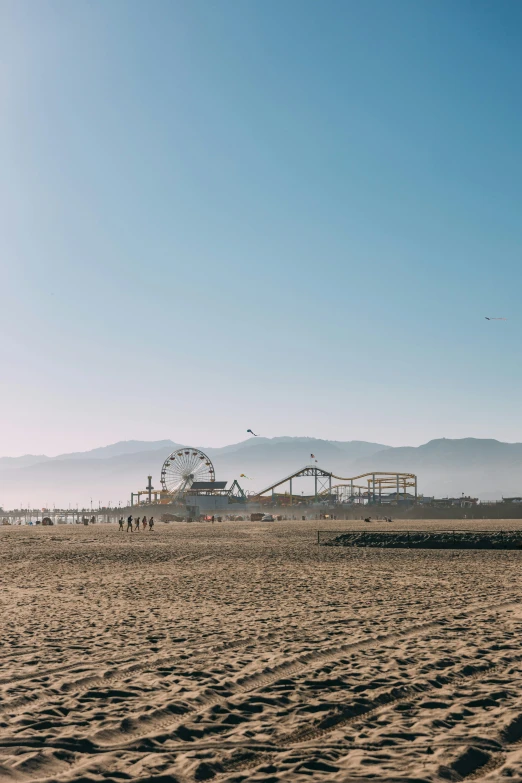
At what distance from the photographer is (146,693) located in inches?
281

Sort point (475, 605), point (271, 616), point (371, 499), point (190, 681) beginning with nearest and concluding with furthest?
1. point (190, 681)
2. point (271, 616)
3. point (475, 605)
4. point (371, 499)

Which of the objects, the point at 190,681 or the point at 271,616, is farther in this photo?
the point at 271,616

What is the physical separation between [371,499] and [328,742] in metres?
158

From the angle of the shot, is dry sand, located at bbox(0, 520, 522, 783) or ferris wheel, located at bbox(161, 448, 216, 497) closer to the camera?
dry sand, located at bbox(0, 520, 522, 783)

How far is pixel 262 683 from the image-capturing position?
757 centimetres

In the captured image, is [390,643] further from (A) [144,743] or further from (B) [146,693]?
(A) [144,743]

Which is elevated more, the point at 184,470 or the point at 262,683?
the point at 184,470

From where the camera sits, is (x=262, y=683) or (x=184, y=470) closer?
(x=262, y=683)

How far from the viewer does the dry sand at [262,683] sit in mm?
5293

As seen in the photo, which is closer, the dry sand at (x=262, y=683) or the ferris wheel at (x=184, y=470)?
the dry sand at (x=262, y=683)

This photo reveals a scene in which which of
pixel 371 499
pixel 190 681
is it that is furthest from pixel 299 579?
pixel 371 499

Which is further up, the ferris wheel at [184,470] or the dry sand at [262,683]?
the ferris wheel at [184,470]

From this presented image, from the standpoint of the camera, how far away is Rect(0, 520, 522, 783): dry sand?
17.4 ft

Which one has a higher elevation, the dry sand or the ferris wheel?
the ferris wheel
